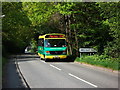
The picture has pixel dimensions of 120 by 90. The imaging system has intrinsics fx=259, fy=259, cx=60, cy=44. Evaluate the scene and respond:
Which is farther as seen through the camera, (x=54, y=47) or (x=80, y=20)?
(x=80, y=20)

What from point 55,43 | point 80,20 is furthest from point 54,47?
point 80,20

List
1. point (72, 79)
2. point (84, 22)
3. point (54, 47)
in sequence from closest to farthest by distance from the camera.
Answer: point (72, 79) < point (54, 47) < point (84, 22)

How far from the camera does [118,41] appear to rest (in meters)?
21.3

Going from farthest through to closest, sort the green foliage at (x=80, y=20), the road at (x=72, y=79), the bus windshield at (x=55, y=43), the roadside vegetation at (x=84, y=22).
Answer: the bus windshield at (x=55, y=43), the green foliage at (x=80, y=20), the roadside vegetation at (x=84, y=22), the road at (x=72, y=79)

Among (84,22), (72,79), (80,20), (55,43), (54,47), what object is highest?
(80,20)

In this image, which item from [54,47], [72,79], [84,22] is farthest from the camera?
[84,22]

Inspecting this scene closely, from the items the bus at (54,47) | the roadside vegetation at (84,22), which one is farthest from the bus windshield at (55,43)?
the roadside vegetation at (84,22)

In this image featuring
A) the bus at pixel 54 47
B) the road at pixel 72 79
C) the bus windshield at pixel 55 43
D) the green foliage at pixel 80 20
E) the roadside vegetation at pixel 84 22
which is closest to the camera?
the road at pixel 72 79

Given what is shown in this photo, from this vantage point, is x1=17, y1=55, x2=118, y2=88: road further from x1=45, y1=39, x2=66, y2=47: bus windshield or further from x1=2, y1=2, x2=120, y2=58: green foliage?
x1=45, y1=39, x2=66, y2=47: bus windshield

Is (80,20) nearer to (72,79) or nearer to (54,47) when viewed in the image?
(54,47)

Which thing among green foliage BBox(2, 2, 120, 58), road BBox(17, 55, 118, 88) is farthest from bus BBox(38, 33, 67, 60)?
road BBox(17, 55, 118, 88)

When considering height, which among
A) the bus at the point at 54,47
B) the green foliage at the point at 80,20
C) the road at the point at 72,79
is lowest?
the road at the point at 72,79

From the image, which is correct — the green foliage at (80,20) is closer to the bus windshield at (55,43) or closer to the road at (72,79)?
the bus windshield at (55,43)

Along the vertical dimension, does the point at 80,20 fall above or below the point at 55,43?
above
